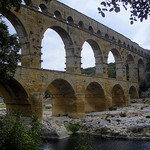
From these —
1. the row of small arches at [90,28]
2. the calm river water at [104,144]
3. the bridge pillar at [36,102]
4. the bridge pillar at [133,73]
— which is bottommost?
the calm river water at [104,144]

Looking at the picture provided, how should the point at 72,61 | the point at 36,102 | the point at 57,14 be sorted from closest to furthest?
the point at 36,102 → the point at 57,14 → the point at 72,61

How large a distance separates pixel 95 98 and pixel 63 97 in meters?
Answer: 5.98

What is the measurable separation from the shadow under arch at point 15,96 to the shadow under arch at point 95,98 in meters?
10.5

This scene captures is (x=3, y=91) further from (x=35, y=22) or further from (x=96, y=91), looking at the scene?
(x=96, y=91)

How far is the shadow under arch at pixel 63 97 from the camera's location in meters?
19.7

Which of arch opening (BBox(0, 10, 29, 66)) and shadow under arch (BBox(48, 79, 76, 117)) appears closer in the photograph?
arch opening (BBox(0, 10, 29, 66))

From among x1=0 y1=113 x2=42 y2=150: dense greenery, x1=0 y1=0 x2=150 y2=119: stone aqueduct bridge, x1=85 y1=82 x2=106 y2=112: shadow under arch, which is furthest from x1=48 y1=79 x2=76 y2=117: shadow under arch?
x1=0 y1=113 x2=42 y2=150: dense greenery

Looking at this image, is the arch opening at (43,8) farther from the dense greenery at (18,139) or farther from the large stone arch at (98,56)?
the dense greenery at (18,139)

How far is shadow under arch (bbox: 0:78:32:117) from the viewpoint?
14797 mm

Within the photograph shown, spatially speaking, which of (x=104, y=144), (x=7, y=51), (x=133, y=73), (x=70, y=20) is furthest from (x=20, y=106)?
(x=133, y=73)

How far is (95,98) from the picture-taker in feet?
82.7

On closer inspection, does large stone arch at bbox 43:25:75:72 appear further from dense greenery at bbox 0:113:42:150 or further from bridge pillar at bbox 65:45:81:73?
dense greenery at bbox 0:113:42:150

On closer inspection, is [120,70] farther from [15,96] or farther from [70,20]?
[15,96]

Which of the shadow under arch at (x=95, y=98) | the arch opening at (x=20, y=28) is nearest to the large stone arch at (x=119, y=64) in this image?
the shadow under arch at (x=95, y=98)
